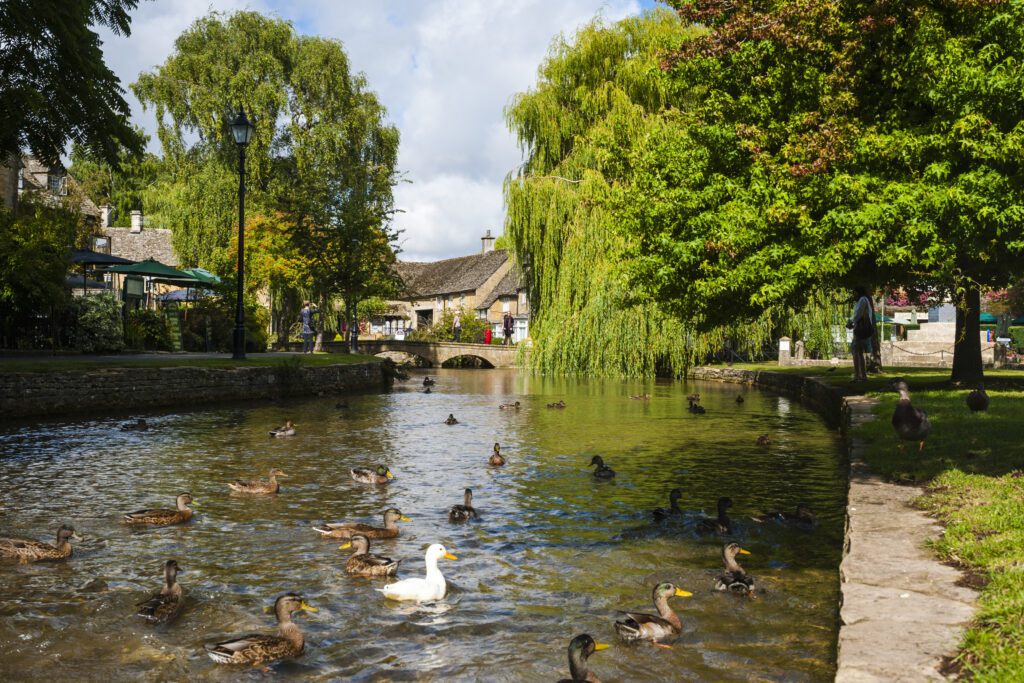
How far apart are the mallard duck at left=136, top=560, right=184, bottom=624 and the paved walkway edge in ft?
17.1

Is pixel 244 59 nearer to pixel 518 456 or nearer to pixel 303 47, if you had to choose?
pixel 303 47

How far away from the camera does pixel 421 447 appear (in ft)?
59.3

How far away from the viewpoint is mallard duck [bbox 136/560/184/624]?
7.28 metres

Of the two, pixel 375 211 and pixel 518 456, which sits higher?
pixel 375 211

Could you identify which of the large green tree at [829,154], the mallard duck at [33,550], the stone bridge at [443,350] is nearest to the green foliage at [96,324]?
the large green tree at [829,154]

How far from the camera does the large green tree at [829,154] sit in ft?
43.7

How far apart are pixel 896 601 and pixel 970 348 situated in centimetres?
1932

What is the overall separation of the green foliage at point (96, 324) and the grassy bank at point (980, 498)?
25.6 metres

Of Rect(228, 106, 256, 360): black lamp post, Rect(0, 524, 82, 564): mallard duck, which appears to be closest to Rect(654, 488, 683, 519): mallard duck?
Rect(0, 524, 82, 564): mallard duck

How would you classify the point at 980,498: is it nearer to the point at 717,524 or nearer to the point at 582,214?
the point at 717,524

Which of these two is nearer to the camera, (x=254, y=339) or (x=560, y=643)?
(x=560, y=643)

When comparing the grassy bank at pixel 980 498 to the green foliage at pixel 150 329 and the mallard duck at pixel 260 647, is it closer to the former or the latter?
the mallard duck at pixel 260 647

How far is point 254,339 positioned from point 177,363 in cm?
1509

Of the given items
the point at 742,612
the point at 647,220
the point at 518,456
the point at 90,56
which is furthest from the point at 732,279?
the point at 90,56
